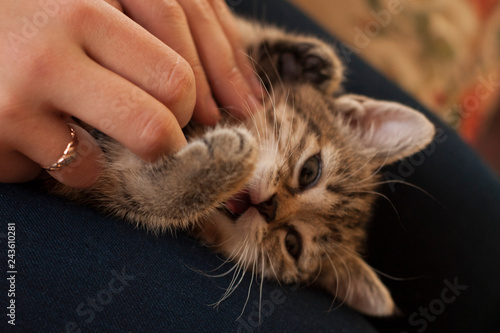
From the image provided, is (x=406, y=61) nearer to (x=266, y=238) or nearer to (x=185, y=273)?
(x=266, y=238)

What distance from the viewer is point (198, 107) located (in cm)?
88

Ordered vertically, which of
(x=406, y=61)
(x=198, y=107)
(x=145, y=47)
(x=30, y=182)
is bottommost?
(x=30, y=182)

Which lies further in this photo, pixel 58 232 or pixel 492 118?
pixel 492 118

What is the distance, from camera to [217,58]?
94 cm

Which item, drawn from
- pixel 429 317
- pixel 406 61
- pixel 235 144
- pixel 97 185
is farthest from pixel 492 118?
pixel 97 185

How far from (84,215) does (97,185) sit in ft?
0.30

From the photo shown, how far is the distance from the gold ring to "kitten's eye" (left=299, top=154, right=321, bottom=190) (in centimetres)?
52

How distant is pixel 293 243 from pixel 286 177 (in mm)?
208

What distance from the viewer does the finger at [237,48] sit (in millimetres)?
1037
